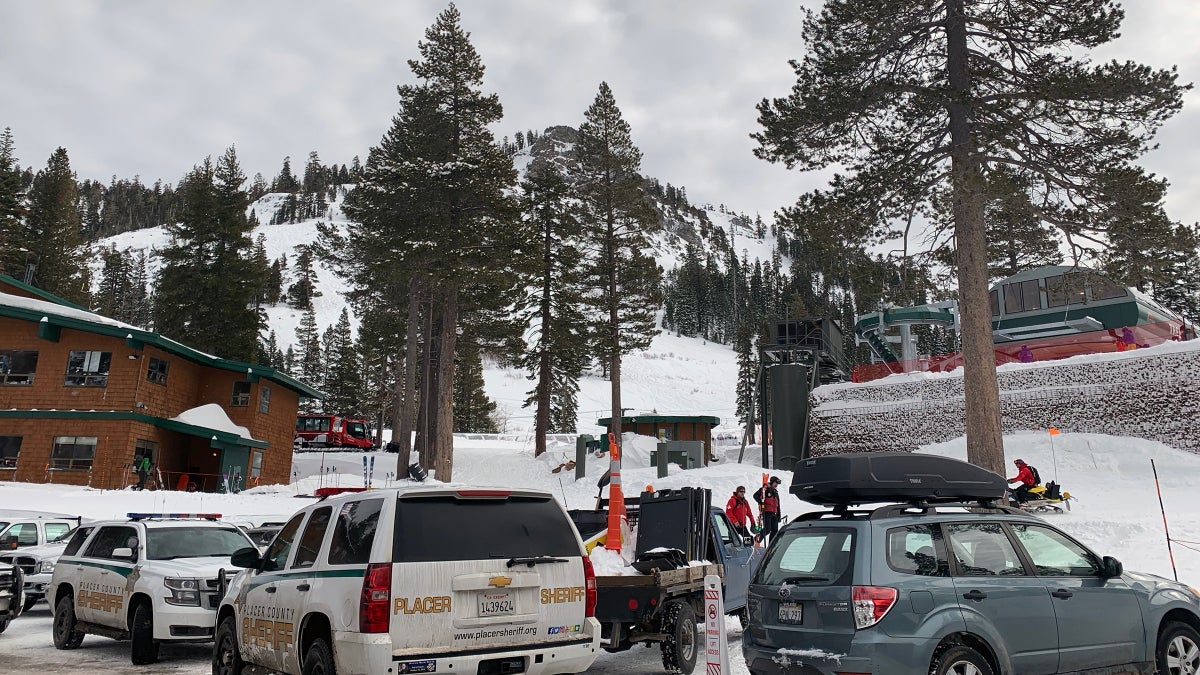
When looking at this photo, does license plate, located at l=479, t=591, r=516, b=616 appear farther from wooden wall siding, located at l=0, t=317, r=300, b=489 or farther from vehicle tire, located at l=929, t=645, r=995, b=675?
wooden wall siding, located at l=0, t=317, r=300, b=489

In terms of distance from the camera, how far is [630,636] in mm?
8742

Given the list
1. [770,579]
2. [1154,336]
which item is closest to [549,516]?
[770,579]

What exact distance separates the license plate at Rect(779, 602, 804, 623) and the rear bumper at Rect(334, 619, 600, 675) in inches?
58.2

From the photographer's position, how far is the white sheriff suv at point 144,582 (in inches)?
372

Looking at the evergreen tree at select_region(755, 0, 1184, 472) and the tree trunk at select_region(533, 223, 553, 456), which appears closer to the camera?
the evergreen tree at select_region(755, 0, 1184, 472)

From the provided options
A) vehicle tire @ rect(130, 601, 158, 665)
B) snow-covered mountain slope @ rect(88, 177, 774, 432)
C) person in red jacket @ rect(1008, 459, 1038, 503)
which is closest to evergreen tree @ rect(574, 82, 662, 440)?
person in red jacket @ rect(1008, 459, 1038, 503)

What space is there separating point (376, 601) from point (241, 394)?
3500 centimetres

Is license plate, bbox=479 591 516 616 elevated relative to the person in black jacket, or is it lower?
lower

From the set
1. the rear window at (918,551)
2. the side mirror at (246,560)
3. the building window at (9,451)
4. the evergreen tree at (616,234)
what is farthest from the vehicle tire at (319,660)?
the evergreen tree at (616,234)

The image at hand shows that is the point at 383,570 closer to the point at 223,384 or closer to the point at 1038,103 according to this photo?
the point at 1038,103

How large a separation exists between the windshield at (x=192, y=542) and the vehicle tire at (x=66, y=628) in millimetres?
1694

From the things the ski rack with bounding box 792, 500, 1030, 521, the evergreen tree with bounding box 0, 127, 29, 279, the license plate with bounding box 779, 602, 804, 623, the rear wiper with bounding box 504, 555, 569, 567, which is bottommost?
the license plate with bounding box 779, 602, 804, 623

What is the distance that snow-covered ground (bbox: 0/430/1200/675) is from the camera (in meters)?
10.2

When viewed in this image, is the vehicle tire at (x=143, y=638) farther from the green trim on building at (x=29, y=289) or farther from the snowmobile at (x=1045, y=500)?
the green trim on building at (x=29, y=289)
